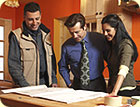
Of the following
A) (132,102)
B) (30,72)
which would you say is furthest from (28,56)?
(132,102)

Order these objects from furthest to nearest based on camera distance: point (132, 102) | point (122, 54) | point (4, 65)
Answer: point (4, 65) < point (122, 54) < point (132, 102)

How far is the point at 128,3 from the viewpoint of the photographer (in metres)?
3.31

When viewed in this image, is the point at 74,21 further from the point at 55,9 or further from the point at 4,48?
the point at 4,48

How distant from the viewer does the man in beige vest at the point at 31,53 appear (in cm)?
207

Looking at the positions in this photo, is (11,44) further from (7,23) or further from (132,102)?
(7,23)

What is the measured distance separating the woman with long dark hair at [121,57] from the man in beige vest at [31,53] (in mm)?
614

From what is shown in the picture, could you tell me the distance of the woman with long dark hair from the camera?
67.4 inches

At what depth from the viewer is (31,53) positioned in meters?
2.14

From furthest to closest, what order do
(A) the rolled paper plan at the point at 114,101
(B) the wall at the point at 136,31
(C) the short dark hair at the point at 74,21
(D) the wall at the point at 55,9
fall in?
1. (D) the wall at the point at 55,9
2. (B) the wall at the point at 136,31
3. (C) the short dark hair at the point at 74,21
4. (A) the rolled paper plan at the point at 114,101

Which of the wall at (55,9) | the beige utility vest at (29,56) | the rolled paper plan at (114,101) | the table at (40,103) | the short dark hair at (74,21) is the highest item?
the wall at (55,9)

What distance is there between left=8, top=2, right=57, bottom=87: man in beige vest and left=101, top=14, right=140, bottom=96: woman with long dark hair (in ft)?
2.01

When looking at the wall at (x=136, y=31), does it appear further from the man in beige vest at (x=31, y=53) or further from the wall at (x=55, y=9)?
the man in beige vest at (x=31, y=53)

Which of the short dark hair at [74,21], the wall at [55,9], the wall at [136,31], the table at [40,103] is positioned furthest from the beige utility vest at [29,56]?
the wall at [55,9]

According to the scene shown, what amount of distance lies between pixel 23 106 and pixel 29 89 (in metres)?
0.41
